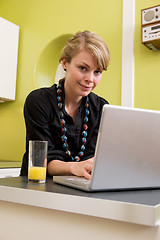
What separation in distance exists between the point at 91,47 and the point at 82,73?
13cm

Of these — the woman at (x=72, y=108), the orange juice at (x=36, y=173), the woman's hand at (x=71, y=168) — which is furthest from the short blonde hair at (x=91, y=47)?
the orange juice at (x=36, y=173)

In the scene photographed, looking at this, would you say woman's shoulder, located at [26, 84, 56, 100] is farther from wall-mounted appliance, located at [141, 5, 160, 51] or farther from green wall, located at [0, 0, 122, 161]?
green wall, located at [0, 0, 122, 161]

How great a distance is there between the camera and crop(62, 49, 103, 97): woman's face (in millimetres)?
1377

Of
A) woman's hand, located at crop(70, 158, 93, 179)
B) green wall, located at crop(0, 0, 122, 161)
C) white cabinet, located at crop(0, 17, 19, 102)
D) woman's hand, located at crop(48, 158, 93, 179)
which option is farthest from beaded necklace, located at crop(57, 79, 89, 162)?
white cabinet, located at crop(0, 17, 19, 102)

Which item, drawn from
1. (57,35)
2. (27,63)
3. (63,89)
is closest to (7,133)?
(27,63)

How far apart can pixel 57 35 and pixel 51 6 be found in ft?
1.08

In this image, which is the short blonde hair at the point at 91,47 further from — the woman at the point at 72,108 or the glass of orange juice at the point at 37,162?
the glass of orange juice at the point at 37,162

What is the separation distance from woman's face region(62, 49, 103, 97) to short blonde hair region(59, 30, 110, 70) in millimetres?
23

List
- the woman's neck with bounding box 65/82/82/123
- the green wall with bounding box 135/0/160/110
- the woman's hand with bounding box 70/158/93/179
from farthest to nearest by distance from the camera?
the green wall with bounding box 135/0/160/110, the woman's neck with bounding box 65/82/82/123, the woman's hand with bounding box 70/158/93/179

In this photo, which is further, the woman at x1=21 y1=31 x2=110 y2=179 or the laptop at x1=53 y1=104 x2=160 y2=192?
the woman at x1=21 y1=31 x2=110 y2=179

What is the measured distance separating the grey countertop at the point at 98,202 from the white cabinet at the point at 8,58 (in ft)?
7.54

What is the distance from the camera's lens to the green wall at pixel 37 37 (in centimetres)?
275

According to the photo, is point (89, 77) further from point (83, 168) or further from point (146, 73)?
point (146, 73)

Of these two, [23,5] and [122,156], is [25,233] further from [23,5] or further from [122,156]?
[23,5]
